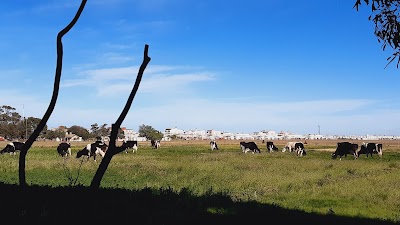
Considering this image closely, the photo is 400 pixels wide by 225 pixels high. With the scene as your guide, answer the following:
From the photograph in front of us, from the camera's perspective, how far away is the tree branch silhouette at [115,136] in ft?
19.8

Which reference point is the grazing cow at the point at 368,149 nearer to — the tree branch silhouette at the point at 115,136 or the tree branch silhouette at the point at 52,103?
the tree branch silhouette at the point at 115,136

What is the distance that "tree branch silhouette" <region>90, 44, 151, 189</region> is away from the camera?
237 inches

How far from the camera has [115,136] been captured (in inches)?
242

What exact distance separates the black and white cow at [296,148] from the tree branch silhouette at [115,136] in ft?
136

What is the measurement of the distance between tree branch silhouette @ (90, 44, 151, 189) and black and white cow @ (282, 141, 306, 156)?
41.4 m

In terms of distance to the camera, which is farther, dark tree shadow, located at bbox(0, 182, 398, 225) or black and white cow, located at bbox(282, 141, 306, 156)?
black and white cow, located at bbox(282, 141, 306, 156)

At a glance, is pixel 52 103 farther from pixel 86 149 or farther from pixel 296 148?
pixel 296 148

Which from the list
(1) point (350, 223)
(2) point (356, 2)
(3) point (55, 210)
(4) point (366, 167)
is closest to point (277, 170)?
(4) point (366, 167)

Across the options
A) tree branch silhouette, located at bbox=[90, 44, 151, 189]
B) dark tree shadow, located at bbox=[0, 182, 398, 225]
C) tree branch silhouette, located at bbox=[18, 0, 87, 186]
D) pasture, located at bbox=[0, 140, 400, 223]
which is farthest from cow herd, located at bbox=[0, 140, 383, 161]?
tree branch silhouette, located at bbox=[90, 44, 151, 189]

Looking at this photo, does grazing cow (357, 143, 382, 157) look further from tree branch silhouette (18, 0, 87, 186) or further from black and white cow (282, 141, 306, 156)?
tree branch silhouette (18, 0, 87, 186)

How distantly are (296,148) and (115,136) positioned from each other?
4677 centimetres

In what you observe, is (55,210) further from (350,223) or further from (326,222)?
(350,223)

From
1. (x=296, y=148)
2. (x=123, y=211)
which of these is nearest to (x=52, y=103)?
(x=123, y=211)

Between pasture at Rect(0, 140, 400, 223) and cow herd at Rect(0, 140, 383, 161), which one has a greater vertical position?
cow herd at Rect(0, 140, 383, 161)
